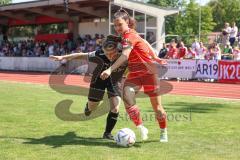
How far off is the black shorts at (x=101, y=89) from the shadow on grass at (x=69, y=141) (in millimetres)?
709

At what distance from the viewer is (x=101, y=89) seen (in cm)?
789

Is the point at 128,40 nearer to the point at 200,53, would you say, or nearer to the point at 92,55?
the point at 92,55

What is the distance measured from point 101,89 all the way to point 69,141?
3.39ft

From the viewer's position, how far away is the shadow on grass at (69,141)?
7379 mm

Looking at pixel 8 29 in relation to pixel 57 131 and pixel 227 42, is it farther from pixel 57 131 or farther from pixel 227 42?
pixel 57 131

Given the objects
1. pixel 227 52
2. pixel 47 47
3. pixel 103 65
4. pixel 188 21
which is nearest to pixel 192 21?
pixel 188 21

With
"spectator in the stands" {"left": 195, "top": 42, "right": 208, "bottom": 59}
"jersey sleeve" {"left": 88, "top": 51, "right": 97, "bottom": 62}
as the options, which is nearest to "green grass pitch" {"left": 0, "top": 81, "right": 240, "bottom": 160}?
"jersey sleeve" {"left": 88, "top": 51, "right": 97, "bottom": 62}

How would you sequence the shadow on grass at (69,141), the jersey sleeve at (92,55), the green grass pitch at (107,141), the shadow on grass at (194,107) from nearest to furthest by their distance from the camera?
the green grass pitch at (107,141) → the shadow on grass at (69,141) → the jersey sleeve at (92,55) → the shadow on grass at (194,107)

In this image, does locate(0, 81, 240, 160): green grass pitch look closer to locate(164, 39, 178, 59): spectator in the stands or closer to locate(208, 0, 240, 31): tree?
locate(164, 39, 178, 59): spectator in the stands

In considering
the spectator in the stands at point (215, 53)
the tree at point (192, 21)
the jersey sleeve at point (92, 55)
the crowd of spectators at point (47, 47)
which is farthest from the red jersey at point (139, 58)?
the tree at point (192, 21)

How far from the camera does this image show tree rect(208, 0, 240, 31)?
9219cm

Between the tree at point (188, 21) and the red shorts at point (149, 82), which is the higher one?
the tree at point (188, 21)

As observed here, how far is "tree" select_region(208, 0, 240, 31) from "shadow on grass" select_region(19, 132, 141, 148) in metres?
85.4

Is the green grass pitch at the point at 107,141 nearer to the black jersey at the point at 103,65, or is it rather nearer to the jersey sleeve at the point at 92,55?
the black jersey at the point at 103,65
